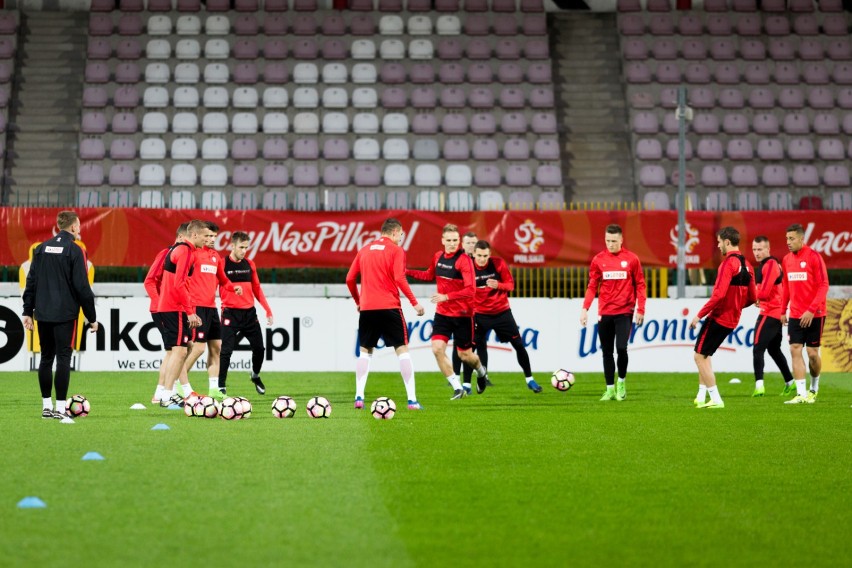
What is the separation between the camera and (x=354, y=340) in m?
20.1

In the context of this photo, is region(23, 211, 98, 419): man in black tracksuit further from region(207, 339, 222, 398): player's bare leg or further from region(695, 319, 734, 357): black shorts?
region(695, 319, 734, 357): black shorts

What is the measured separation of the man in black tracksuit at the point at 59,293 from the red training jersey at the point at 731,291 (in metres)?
6.51

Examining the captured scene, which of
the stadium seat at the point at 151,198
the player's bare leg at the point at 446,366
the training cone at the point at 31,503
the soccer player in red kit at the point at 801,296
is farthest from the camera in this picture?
the stadium seat at the point at 151,198

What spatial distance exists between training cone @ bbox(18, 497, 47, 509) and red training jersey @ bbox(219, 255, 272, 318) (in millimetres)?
8179

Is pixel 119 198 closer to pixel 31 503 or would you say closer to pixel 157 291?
pixel 157 291

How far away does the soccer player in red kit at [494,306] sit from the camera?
A: 1570 centimetres

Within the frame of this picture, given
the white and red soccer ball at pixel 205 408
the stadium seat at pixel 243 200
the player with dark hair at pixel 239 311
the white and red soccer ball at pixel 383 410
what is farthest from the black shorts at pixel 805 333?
the stadium seat at pixel 243 200

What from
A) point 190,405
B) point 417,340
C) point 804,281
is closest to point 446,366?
point 190,405

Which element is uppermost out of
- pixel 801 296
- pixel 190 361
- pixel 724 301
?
pixel 801 296

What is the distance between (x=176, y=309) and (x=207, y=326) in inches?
35.9

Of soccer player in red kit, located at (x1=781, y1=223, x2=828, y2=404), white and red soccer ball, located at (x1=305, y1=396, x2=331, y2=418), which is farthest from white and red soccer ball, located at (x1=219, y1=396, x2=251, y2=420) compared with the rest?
soccer player in red kit, located at (x1=781, y1=223, x2=828, y2=404)

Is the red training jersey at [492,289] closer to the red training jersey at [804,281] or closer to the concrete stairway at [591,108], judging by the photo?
the red training jersey at [804,281]

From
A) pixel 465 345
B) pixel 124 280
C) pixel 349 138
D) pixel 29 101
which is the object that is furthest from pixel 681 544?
pixel 29 101

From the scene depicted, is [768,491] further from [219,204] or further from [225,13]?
[225,13]
